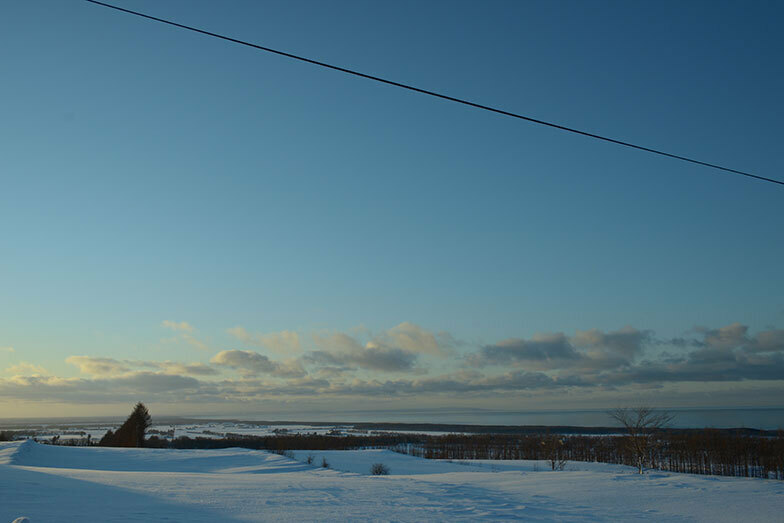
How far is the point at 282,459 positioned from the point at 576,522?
31.8 meters

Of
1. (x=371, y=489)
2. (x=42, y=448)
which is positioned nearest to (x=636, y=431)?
(x=371, y=489)

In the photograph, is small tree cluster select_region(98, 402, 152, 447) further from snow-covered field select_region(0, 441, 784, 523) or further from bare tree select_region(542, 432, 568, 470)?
bare tree select_region(542, 432, 568, 470)

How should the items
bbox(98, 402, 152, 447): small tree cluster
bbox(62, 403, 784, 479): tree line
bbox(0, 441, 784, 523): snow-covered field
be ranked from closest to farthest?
1. bbox(0, 441, 784, 523): snow-covered field
2. bbox(62, 403, 784, 479): tree line
3. bbox(98, 402, 152, 447): small tree cluster

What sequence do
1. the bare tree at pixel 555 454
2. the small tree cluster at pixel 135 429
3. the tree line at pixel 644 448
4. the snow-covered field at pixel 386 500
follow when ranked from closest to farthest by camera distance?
the snow-covered field at pixel 386 500 < the tree line at pixel 644 448 < the small tree cluster at pixel 135 429 < the bare tree at pixel 555 454

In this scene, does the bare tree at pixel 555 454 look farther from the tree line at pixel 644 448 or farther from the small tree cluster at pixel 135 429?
the small tree cluster at pixel 135 429

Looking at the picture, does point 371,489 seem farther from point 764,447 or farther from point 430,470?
point 764,447

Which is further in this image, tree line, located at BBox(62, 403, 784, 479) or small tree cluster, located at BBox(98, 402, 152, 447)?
small tree cluster, located at BBox(98, 402, 152, 447)

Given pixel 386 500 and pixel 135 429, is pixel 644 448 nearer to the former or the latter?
pixel 386 500

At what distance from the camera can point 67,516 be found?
8734 millimetres

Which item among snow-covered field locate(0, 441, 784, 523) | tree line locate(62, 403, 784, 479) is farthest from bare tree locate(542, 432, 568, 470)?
snow-covered field locate(0, 441, 784, 523)

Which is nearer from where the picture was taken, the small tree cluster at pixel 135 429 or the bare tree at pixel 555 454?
the small tree cluster at pixel 135 429

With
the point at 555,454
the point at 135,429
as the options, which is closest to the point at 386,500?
the point at 135,429

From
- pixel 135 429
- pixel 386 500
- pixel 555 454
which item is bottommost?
pixel 555 454

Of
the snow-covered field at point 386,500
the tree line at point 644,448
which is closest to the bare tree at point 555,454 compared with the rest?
the tree line at point 644,448
